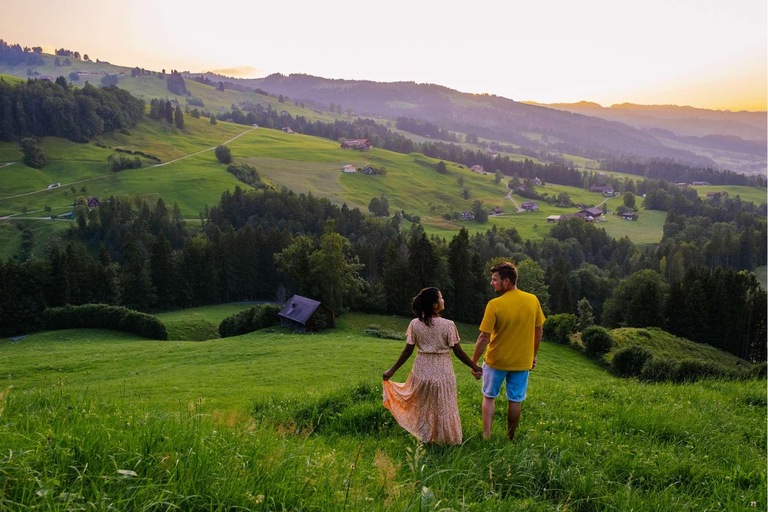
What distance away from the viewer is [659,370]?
29875 mm

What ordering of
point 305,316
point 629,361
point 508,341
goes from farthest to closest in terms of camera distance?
point 305,316 < point 629,361 < point 508,341

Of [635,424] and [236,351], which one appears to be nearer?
[635,424]

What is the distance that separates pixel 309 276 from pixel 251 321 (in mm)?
9725

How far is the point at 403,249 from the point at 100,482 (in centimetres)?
9483

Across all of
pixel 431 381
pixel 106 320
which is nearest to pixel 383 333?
pixel 106 320

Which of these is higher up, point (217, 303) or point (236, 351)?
point (236, 351)

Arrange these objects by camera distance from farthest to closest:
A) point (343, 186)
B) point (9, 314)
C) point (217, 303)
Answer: point (343, 186) → point (217, 303) → point (9, 314)

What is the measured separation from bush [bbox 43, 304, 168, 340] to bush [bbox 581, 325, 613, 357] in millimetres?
47641

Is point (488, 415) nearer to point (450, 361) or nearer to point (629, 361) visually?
point (450, 361)

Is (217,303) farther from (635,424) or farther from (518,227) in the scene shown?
(518,227)

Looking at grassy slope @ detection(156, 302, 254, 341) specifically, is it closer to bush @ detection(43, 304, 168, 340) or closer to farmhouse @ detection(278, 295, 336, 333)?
bush @ detection(43, 304, 168, 340)

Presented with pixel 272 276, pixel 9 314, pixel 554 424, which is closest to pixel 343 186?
pixel 272 276

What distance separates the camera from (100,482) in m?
3.79

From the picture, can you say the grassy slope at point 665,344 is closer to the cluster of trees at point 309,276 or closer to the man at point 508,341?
the cluster of trees at point 309,276
